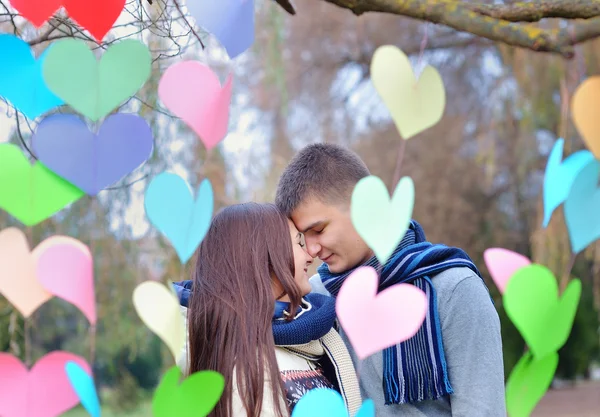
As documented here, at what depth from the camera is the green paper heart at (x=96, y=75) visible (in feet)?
3.39

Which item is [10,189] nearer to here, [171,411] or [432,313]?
[171,411]

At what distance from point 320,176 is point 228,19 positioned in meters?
0.63

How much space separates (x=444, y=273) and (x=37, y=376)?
34.3 inches

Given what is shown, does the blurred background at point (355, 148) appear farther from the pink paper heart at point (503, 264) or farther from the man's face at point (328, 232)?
the pink paper heart at point (503, 264)

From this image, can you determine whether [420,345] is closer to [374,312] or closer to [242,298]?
[242,298]

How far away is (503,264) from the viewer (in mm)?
987

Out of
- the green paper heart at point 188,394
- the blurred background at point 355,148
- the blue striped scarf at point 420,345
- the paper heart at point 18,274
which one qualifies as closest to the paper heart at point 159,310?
the green paper heart at point 188,394

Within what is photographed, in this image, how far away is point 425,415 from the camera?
148 cm

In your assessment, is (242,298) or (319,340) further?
(319,340)


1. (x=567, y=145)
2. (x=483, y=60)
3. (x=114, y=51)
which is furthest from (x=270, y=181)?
(x=114, y=51)

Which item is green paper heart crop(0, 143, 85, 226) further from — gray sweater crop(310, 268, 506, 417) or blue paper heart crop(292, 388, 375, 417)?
gray sweater crop(310, 268, 506, 417)

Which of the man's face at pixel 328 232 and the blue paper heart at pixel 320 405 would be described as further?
the man's face at pixel 328 232

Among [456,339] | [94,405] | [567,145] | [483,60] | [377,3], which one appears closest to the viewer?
[94,405]

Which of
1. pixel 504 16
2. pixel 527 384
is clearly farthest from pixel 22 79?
pixel 504 16
